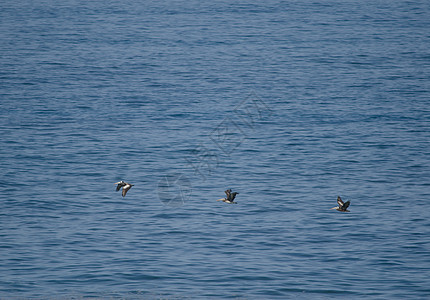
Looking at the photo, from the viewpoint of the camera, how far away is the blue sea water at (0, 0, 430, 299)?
24.5 metres

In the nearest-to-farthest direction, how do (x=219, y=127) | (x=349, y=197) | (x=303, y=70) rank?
(x=349, y=197)
(x=219, y=127)
(x=303, y=70)

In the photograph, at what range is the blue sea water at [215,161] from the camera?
24.5 meters

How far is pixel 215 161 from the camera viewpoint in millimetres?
42312

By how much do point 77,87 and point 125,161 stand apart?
23017mm

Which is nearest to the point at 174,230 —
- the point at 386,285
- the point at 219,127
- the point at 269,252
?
the point at 269,252

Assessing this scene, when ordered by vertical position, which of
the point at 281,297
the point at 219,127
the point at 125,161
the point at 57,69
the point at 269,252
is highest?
the point at 57,69

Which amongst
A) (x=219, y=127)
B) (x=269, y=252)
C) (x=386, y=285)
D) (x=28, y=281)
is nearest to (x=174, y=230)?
(x=269, y=252)

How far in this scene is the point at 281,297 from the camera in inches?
881

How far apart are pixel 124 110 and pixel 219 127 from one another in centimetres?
881

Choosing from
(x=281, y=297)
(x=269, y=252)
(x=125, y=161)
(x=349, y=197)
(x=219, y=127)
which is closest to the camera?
(x=281, y=297)

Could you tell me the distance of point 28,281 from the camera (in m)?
23.4

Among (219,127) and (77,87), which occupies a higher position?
(77,87)

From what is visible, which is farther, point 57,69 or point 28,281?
point 57,69

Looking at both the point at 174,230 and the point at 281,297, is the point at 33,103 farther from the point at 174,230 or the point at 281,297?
the point at 281,297
